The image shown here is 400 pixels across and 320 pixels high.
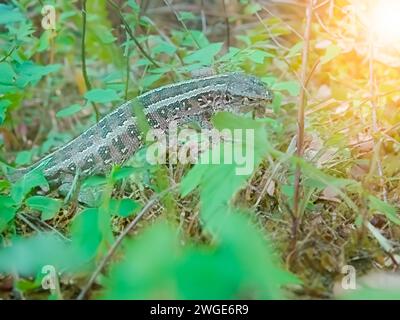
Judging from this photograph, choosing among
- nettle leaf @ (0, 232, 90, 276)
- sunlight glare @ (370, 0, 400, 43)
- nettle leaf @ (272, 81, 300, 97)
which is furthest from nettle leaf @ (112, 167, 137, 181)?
sunlight glare @ (370, 0, 400, 43)

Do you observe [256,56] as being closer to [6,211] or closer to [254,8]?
[254,8]

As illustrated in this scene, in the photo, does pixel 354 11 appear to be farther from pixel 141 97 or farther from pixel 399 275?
pixel 399 275

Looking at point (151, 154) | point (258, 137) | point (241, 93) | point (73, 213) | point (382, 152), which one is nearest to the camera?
point (258, 137)

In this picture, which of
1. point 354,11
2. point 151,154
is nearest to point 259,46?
point 354,11

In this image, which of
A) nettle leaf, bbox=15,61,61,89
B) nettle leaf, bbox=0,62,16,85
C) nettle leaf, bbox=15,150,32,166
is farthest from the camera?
nettle leaf, bbox=15,150,32,166

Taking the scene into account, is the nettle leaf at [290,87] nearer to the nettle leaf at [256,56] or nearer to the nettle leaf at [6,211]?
the nettle leaf at [256,56]

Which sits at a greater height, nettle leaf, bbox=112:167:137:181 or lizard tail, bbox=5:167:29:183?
lizard tail, bbox=5:167:29:183

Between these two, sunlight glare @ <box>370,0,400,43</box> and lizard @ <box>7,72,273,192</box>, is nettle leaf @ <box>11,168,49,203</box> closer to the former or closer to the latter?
lizard @ <box>7,72,273,192</box>
